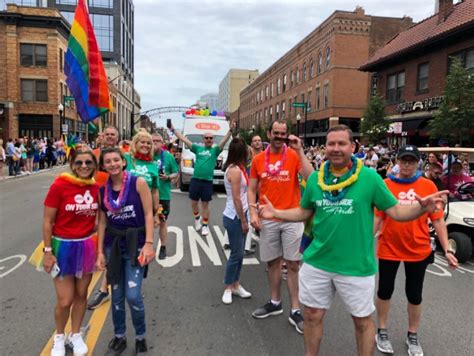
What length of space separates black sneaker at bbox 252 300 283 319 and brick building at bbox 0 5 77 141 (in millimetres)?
38349

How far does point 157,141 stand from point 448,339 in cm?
469

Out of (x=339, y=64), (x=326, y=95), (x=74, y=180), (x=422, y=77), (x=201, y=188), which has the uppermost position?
(x=339, y=64)

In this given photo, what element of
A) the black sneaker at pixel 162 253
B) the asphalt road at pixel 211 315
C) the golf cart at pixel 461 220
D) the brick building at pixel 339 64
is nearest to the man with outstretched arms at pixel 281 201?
the asphalt road at pixel 211 315

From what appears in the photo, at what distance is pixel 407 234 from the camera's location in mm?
3367

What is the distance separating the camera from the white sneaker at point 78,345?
3.19 metres

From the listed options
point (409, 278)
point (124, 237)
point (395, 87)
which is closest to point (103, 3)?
point (395, 87)

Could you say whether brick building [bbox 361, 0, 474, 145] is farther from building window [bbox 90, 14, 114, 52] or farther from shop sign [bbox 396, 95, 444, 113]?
building window [bbox 90, 14, 114, 52]

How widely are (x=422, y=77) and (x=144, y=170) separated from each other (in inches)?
853

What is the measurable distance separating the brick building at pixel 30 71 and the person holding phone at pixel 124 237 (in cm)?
3824

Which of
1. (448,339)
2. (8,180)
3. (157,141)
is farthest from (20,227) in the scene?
(8,180)

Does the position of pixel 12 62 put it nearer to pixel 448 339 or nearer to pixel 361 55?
pixel 361 55

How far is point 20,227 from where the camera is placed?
809 centimetres

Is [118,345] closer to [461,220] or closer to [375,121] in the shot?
[461,220]

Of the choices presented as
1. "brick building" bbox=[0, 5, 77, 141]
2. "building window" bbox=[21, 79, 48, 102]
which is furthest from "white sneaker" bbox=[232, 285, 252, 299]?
"building window" bbox=[21, 79, 48, 102]
